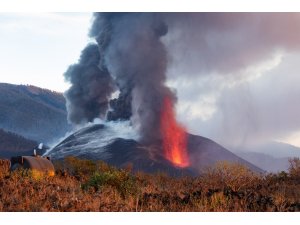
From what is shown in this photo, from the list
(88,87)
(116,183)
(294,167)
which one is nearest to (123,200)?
(116,183)

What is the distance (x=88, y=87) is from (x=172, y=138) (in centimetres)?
2264

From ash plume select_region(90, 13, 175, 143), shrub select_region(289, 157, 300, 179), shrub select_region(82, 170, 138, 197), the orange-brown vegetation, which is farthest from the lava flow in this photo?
shrub select_region(82, 170, 138, 197)

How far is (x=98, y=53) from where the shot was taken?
133000 mm

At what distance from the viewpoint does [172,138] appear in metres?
132

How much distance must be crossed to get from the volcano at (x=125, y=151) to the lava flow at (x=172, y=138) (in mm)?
1566

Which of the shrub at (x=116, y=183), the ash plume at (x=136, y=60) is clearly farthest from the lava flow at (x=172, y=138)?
the shrub at (x=116, y=183)

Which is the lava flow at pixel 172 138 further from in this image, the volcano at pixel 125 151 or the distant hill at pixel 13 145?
the distant hill at pixel 13 145

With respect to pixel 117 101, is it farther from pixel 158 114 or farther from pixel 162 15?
pixel 162 15

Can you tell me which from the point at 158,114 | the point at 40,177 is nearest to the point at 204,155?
the point at 158,114

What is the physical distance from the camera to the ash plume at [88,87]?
129 meters

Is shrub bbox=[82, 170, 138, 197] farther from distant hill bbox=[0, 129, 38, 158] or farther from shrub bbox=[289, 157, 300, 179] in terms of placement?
distant hill bbox=[0, 129, 38, 158]

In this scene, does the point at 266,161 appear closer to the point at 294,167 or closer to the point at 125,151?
the point at 125,151
